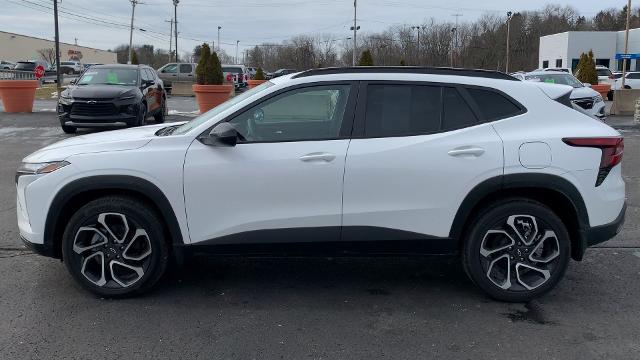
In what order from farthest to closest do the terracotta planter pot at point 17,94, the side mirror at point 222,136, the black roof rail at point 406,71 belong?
the terracotta planter pot at point 17,94
the black roof rail at point 406,71
the side mirror at point 222,136

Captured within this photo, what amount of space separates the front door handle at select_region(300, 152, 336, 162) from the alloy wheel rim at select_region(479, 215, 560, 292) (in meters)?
1.27

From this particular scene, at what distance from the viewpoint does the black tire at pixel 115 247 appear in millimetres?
4273

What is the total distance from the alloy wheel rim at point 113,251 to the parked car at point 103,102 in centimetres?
966

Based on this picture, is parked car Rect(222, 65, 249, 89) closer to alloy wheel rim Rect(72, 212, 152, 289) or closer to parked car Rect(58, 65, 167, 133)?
parked car Rect(58, 65, 167, 133)

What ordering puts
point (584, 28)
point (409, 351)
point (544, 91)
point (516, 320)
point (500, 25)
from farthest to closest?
point (584, 28), point (500, 25), point (544, 91), point (516, 320), point (409, 351)

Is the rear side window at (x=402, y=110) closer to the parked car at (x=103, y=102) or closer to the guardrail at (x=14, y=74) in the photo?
the parked car at (x=103, y=102)

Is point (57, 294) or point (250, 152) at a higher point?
point (250, 152)

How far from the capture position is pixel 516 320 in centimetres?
414

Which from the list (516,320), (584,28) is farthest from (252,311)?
(584,28)

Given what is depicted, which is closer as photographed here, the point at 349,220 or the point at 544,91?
the point at 349,220

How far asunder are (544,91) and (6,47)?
10433 centimetres

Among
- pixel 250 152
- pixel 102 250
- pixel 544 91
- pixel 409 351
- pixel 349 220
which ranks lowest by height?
pixel 409 351

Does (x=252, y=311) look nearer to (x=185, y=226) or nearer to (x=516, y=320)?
(x=185, y=226)

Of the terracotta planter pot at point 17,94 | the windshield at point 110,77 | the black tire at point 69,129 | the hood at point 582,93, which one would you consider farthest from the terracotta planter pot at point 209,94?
the hood at point 582,93
